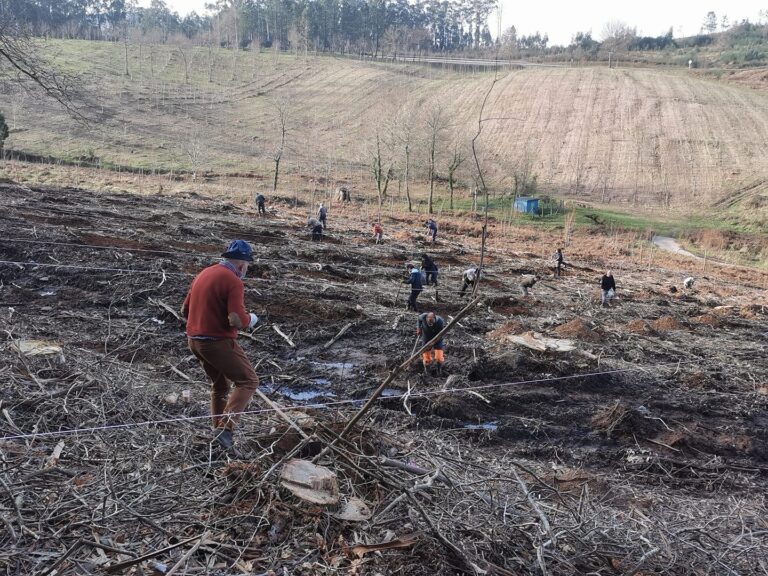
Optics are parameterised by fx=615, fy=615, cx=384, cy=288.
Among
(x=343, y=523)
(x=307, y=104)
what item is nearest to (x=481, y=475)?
(x=343, y=523)

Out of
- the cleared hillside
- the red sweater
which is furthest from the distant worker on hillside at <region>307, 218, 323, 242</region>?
the cleared hillside

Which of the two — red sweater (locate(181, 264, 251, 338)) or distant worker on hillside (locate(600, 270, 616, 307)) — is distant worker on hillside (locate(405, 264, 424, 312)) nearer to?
distant worker on hillside (locate(600, 270, 616, 307))

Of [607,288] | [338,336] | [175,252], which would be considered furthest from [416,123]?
[338,336]

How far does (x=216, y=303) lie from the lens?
14.7ft

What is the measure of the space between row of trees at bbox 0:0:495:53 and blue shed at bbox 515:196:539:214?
59.8 metres

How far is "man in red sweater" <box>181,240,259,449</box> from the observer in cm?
445

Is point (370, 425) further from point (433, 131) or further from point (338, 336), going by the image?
point (433, 131)

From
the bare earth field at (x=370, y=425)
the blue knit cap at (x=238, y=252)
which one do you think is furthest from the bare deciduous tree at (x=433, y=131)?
the blue knit cap at (x=238, y=252)

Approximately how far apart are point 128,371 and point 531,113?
193ft

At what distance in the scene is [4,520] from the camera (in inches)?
129

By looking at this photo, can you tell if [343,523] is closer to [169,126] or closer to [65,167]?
[65,167]

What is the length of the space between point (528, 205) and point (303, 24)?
6708 cm

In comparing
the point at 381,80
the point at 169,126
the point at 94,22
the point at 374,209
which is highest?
the point at 94,22

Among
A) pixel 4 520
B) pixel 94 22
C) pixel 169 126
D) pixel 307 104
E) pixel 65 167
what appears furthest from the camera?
pixel 94 22
